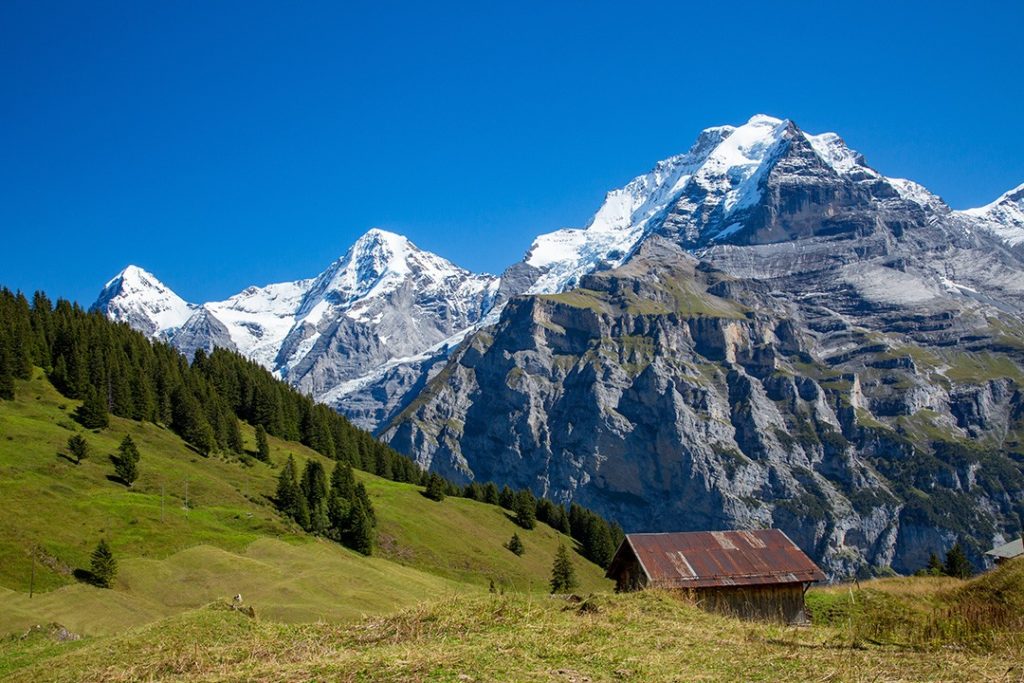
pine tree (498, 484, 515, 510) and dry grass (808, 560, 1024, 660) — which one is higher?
pine tree (498, 484, 515, 510)

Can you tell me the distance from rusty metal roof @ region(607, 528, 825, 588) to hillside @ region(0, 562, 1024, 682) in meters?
20.7

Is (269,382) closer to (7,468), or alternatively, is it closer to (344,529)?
(344,529)

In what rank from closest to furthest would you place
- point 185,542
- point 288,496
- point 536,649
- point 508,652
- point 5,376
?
point 508,652 → point 536,649 → point 185,542 → point 288,496 → point 5,376

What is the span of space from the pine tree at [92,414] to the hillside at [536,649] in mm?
88519

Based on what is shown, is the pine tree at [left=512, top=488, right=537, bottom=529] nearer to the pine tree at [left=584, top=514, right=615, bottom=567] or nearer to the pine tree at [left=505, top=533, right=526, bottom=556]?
the pine tree at [left=584, top=514, right=615, bottom=567]

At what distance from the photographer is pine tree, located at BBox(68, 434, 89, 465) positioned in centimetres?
8400

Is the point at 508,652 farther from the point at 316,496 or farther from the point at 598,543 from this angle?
the point at 598,543

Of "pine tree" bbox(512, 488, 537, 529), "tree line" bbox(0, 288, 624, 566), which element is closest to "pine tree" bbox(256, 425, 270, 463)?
"tree line" bbox(0, 288, 624, 566)

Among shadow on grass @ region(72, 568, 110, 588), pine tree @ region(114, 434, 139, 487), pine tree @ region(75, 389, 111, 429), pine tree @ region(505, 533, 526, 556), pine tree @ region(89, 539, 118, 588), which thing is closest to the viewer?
shadow on grass @ region(72, 568, 110, 588)

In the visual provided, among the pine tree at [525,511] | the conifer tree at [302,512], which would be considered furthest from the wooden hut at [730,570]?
the pine tree at [525,511]

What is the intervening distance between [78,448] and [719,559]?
7004 cm

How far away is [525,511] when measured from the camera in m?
132

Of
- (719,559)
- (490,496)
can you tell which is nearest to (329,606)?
(719,559)

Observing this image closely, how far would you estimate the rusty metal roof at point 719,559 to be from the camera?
4338 cm
